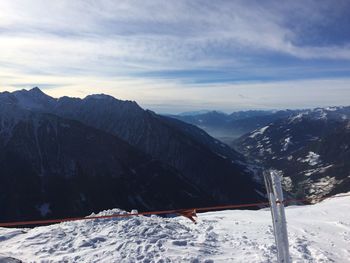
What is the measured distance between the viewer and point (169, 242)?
68.1 feet

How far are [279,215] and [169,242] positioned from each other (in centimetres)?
1091

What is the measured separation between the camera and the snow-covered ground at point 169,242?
18.9 meters

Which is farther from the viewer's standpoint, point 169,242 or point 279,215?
point 169,242

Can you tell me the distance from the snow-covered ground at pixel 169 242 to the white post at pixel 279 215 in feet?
25.5

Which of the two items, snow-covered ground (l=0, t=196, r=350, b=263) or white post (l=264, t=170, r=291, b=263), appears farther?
snow-covered ground (l=0, t=196, r=350, b=263)

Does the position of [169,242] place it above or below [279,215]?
below

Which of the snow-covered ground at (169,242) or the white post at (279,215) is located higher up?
the white post at (279,215)

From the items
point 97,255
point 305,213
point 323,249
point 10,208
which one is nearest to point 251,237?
point 323,249

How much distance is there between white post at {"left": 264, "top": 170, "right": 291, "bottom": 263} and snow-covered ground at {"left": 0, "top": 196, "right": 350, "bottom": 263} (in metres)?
7.76

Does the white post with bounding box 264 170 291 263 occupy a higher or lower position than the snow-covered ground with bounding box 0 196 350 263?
higher

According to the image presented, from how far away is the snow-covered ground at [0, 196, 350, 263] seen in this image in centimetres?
1891

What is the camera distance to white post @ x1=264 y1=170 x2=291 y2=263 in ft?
35.9

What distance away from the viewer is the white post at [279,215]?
10.9m

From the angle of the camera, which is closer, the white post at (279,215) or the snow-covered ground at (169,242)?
the white post at (279,215)
